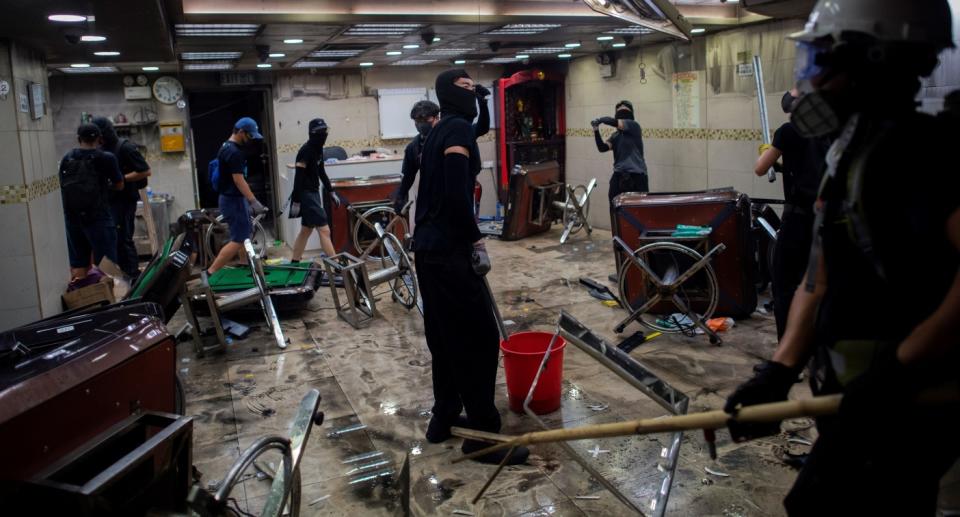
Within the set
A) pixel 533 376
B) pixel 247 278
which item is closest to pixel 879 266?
pixel 533 376

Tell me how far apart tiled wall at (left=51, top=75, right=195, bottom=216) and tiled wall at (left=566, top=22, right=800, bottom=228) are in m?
5.60

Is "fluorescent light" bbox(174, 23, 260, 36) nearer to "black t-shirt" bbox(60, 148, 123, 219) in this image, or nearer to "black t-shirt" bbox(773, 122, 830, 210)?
"black t-shirt" bbox(60, 148, 123, 219)

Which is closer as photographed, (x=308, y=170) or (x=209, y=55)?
(x=308, y=170)

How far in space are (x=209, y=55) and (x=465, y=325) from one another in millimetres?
6189

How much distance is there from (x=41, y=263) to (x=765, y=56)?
6600 millimetres

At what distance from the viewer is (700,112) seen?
859 centimetres

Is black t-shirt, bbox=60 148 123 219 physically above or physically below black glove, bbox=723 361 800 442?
above

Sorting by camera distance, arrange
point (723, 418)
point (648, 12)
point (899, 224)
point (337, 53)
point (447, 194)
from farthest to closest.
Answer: point (337, 53)
point (648, 12)
point (447, 194)
point (723, 418)
point (899, 224)

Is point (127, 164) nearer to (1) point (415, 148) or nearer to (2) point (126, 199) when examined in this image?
(2) point (126, 199)

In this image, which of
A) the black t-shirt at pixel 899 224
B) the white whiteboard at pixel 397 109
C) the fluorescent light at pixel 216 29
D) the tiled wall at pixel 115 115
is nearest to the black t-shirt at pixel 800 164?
the black t-shirt at pixel 899 224

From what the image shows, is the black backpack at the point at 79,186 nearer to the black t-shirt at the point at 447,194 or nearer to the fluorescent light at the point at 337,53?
the fluorescent light at the point at 337,53

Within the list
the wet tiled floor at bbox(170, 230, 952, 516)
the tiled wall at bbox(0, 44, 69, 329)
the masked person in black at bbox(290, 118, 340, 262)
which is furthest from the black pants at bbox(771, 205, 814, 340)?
the tiled wall at bbox(0, 44, 69, 329)

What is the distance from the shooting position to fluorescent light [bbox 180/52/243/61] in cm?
816

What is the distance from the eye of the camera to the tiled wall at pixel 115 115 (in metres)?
9.91
